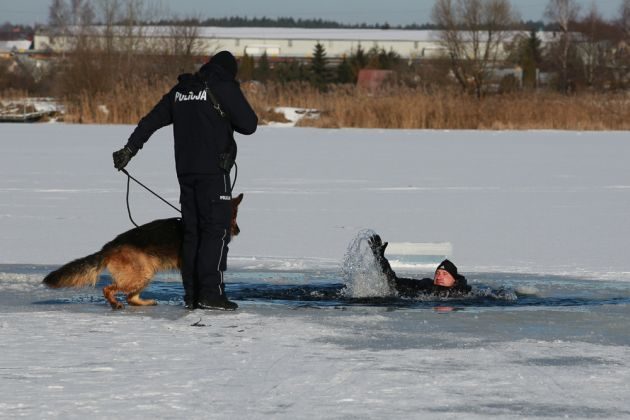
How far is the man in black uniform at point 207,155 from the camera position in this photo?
6508 mm

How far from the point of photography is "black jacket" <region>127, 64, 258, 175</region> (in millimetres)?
6504

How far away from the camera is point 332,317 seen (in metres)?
6.42

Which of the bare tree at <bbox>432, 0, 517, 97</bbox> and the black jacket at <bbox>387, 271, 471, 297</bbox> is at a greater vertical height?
the bare tree at <bbox>432, 0, 517, 97</bbox>

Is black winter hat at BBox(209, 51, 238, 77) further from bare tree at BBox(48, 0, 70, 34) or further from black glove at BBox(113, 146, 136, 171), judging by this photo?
bare tree at BBox(48, 0, 70, 34)

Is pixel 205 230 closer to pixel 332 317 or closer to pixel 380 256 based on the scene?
pixel 332 317

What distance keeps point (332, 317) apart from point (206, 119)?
142cm

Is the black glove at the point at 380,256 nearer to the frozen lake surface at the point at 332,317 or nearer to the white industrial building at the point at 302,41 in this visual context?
the frozen lake surface at the point at 332,317

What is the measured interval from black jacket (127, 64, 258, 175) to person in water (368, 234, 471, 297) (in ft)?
4.35

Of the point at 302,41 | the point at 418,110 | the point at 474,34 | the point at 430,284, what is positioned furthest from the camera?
the point at 302,41

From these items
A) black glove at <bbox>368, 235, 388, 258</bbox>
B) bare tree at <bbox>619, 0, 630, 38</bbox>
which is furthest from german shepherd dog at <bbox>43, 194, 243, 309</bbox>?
bare tree at <bbox>619, 0, 630, 38</bbox>

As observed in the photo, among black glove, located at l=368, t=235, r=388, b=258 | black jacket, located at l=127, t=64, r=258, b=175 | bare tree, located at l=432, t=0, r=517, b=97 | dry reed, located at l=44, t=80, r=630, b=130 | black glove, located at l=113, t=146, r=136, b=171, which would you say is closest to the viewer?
black jacket, located at l=127, t=64, r=258, b=175

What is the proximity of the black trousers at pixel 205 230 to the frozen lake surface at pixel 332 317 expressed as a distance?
0.26 meters

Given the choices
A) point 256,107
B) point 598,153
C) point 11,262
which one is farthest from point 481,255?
point 256,107

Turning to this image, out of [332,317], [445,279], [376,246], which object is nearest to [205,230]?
[332,317]
